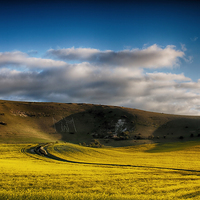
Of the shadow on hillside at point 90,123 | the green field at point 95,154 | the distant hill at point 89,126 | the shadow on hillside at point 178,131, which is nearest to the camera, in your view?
the green field at point 95,154

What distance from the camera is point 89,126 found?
99250 millimetres

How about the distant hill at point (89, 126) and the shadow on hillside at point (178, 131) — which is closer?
the shadow on hillside at point (178, 131)

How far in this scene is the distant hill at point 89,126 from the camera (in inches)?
2894

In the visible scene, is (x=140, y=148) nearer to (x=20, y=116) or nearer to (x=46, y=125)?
(x=46, y=125)

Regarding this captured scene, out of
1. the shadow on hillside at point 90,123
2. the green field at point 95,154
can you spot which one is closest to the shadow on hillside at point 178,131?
the green field at point 95,154

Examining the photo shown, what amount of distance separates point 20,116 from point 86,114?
124 feet

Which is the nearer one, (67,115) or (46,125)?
(46,125)

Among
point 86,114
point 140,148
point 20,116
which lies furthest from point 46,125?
point 140,148

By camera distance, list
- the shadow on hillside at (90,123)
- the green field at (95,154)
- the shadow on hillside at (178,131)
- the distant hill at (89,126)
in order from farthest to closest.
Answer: the shadow on hillside at (90,123)
the distant hill at (89,126)
the shadow on hillside at (178,131)
the green field at (95,154)

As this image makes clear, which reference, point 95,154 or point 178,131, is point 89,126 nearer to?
point 178,131

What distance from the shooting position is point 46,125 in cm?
9469

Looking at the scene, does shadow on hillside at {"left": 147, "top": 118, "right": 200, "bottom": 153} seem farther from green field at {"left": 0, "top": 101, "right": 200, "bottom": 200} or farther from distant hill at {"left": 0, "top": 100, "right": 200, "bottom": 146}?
green field at {"left": 0, "top": 101, "right": 200, "bottom": 200}

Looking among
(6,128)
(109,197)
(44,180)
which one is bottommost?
(6,128)

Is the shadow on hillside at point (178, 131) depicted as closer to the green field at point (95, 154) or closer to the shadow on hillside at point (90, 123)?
the green field at point (95, 154)
